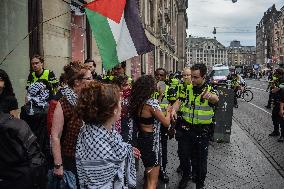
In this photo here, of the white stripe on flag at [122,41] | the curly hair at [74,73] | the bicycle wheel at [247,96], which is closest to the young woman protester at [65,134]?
the curly hair at [74,73]

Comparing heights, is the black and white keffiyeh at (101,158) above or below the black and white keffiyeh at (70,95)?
below

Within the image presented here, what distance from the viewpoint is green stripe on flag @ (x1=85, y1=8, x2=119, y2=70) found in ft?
17.2

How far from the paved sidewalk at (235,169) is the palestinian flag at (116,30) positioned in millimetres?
2091

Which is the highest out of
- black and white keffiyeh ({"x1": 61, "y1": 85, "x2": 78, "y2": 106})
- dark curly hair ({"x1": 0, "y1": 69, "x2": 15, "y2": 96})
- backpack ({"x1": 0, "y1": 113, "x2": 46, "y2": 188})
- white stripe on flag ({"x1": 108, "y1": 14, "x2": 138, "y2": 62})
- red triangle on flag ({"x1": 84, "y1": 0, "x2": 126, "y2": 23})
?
red triangle on flag ({"x1": 84, "y1": 0, "x2": 126, "y2": 23})

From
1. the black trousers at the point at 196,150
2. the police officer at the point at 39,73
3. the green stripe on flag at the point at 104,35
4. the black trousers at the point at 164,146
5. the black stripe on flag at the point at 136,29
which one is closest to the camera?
the green stripe on flag at the point at 104,35

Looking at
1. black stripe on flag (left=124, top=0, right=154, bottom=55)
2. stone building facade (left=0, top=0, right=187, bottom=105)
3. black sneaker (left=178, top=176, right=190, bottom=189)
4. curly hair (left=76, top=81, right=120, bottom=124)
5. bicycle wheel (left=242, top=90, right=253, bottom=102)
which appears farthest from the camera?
bicycle wheel (left=242, top=90, right=253, bottom=102)

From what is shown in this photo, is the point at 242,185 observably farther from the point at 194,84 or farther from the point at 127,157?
the point at 127,157

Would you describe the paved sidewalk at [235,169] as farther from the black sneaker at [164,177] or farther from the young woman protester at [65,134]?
the young woman protester at [65,134]

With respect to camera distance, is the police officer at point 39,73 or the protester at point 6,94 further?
the police officer at point 39,73

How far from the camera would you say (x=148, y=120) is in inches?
189

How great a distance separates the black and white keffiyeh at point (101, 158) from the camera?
8.88 ft

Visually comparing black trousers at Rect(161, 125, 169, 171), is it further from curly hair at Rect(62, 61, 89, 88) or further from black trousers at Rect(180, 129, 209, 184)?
curly hair at Rect(62, 61, 89, 88)

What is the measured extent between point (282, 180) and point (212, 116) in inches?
71.4

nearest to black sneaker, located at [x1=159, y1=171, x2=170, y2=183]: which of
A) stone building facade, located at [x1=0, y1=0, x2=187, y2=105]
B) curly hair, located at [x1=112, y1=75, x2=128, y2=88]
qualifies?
curly hair, located at [x1=112, y1=75, x2=128, y2=88]
